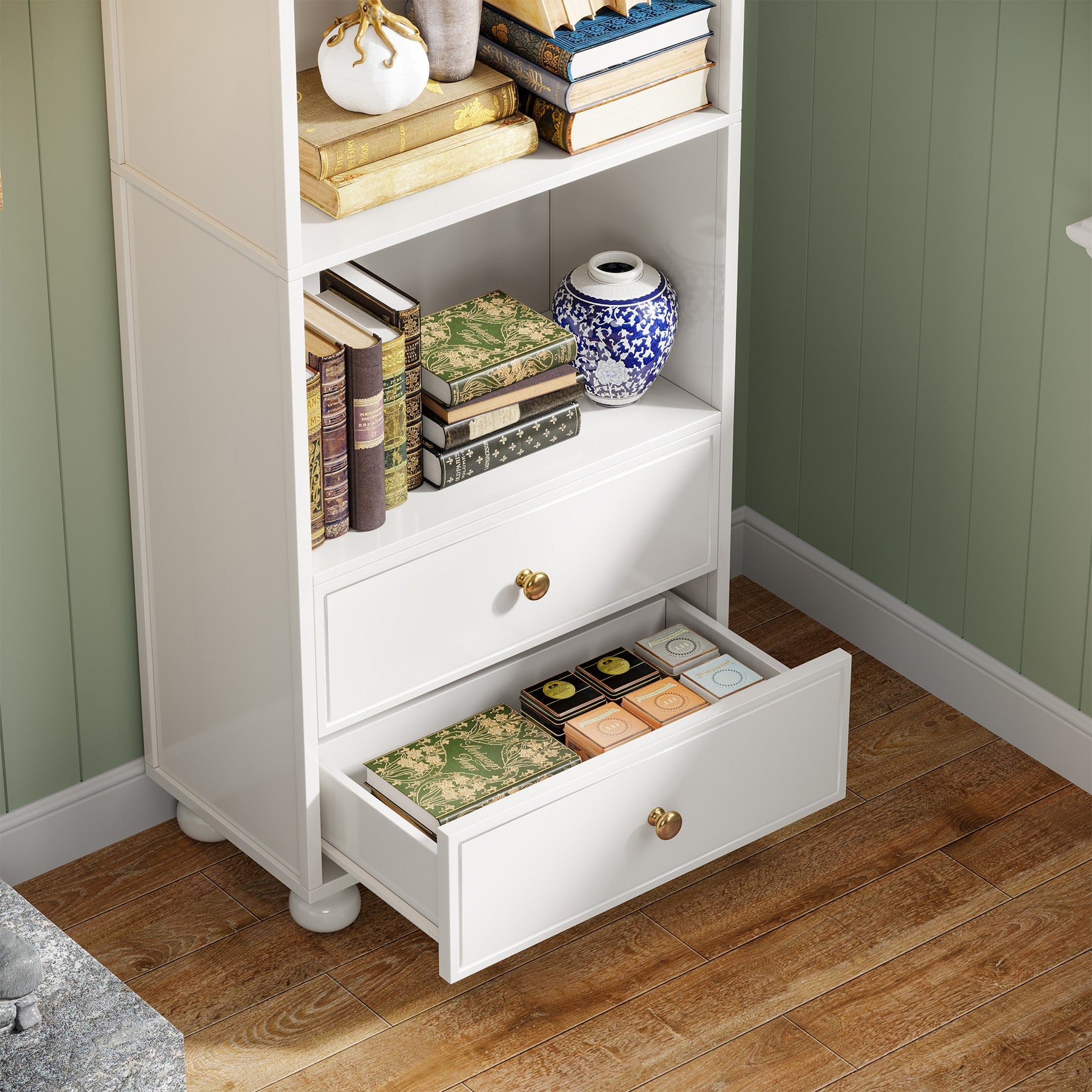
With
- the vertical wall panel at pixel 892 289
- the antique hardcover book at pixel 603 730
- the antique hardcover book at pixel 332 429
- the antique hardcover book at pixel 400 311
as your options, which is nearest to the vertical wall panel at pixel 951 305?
the vertical wall panel at pixel 892 289

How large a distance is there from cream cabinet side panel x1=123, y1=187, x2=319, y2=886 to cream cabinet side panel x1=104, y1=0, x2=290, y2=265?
44 mm

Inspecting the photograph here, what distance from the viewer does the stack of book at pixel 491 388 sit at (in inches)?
74.0

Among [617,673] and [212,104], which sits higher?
[212,104]

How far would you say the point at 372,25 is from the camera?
1.62 meters

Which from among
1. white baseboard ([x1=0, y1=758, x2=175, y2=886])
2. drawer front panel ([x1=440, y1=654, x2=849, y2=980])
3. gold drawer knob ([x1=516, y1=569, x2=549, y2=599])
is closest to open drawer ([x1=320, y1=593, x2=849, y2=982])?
drawer front panel ([x1=440, y1=654, x2=849, y2=980])

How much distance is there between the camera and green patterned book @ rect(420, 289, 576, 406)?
1.88 m

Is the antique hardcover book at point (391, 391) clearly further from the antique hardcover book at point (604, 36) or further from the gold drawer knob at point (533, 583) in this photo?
the antique hardcover book at point (604, 36)

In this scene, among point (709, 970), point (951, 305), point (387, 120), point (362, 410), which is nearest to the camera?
point (387, 120)

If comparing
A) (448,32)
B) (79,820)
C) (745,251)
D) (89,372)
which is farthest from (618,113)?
(79,820)

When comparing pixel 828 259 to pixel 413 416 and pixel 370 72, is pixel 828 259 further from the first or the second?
pixel 370 72

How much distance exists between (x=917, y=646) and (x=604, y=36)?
1049mm

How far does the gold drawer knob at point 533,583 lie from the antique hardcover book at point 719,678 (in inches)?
8.1

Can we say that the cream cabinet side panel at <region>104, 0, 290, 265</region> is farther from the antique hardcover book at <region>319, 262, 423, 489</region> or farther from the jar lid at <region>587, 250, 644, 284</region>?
the jar lid at <region>587, 250, 644, 284</region>

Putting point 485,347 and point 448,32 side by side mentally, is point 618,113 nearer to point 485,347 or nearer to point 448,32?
point 448,32
